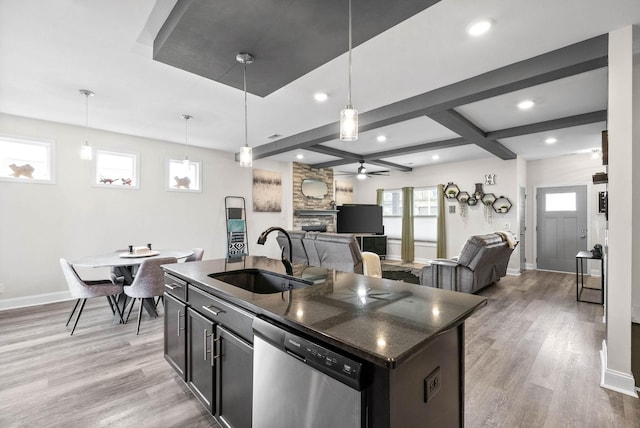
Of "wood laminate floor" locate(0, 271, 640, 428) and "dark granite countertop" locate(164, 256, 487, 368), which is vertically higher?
"dark granite countertop" locate(164, 256, 487, 368)

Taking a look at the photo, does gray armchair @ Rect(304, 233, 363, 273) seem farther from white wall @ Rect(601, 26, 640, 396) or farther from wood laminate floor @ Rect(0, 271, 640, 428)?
white wall @ Rect(601, 26, 640, 396)

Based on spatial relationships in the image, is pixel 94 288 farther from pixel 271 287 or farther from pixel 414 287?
pixel 414 287

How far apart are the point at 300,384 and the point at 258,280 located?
49.0 inches

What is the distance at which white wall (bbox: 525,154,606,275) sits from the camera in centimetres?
598

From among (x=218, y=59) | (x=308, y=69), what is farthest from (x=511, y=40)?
(x=218, y=59)

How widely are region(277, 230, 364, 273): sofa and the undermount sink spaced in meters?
1.86

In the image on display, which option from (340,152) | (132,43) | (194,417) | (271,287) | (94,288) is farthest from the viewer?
(340,152)

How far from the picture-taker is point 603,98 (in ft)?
10.8

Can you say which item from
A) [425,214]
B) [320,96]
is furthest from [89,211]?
[425,214]

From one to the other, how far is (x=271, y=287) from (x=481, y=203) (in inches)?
248

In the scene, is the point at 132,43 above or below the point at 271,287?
above

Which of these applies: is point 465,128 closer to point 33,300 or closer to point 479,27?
point 479,27

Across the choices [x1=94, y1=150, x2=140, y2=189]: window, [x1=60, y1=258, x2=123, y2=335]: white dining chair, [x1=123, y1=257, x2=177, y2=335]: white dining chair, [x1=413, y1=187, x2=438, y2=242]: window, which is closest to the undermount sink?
[x1=123, y1=257, x2=177, y2=335]: white dining chair

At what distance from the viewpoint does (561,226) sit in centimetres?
646
